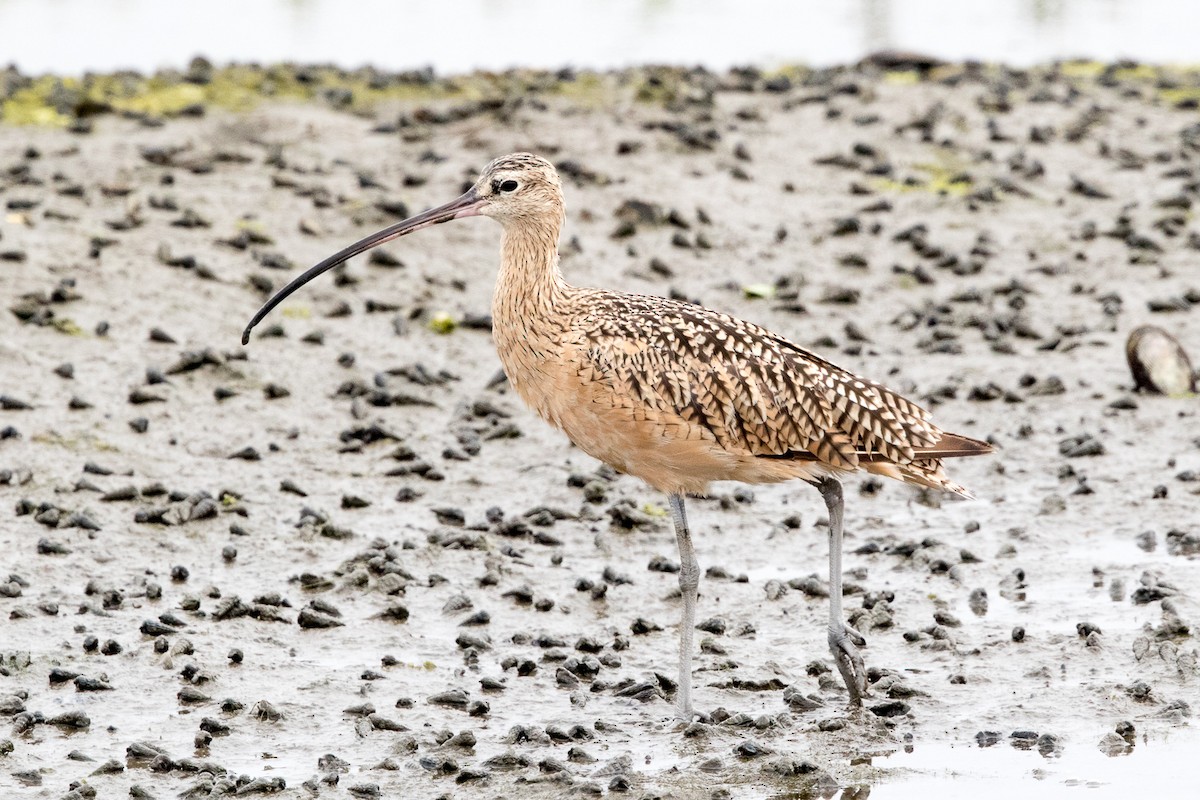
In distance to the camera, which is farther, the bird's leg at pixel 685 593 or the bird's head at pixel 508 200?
the bird's head at pixel 508 200

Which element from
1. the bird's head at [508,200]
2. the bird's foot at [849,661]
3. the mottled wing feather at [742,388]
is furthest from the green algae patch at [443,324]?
the bird's foot at [849,661]

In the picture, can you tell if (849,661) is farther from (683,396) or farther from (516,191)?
(516,191)

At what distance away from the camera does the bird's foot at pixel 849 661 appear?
7.75m

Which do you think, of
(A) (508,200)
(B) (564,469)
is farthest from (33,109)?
(A) (508,200)

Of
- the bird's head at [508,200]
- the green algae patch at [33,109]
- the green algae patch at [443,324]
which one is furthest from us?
the green algae patch at [33,109]

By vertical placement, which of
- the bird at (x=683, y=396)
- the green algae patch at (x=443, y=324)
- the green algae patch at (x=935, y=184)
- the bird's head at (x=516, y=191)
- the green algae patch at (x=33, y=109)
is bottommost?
the bird at (x=683, y=396)

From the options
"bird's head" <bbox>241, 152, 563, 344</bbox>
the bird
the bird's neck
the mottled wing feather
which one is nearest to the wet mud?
the bird

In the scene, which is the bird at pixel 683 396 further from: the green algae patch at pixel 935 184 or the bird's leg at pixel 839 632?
the green algae patch at pixel 935 184

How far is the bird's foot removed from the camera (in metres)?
7.75

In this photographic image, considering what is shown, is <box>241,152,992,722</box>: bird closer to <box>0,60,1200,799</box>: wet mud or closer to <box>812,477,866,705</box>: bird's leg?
<box>812,477,866,705</box>: bird's leg

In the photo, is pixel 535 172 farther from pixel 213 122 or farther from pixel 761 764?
pixel 213 122

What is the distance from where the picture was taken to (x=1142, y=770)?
7129 millimetres

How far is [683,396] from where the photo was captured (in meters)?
7.70

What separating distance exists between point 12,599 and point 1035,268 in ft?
29.2
